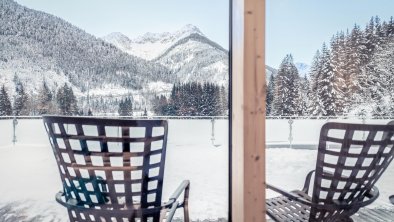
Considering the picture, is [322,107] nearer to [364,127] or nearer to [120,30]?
[364,127]

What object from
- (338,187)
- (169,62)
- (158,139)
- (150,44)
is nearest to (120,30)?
(150,44)

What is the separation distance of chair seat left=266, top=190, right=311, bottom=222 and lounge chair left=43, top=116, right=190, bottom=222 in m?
0.64

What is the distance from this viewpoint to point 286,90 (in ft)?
7.45

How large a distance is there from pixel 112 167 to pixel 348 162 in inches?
48.0

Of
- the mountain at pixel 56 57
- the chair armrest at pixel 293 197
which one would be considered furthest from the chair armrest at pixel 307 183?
the mountain at pixel 56 57

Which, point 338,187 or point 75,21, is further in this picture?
point 75,21

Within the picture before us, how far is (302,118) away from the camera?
2215 millimetres

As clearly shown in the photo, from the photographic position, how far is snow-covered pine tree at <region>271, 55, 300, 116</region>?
2.19m

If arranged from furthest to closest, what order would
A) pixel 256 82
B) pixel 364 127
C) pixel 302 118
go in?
pixel 302 118
pixel 364 127
pixel 256 82

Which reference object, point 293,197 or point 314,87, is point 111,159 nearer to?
point 293,197

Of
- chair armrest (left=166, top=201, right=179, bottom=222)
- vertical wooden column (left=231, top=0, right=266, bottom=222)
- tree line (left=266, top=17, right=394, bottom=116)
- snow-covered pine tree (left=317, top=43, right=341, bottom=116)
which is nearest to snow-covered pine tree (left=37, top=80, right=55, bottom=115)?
chair armrest (left=166, top=201, right=179, bottom=222)

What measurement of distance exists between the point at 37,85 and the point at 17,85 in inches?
4.2

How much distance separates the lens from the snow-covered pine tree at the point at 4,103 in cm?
171

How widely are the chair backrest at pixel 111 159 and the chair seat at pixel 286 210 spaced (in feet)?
2.29
